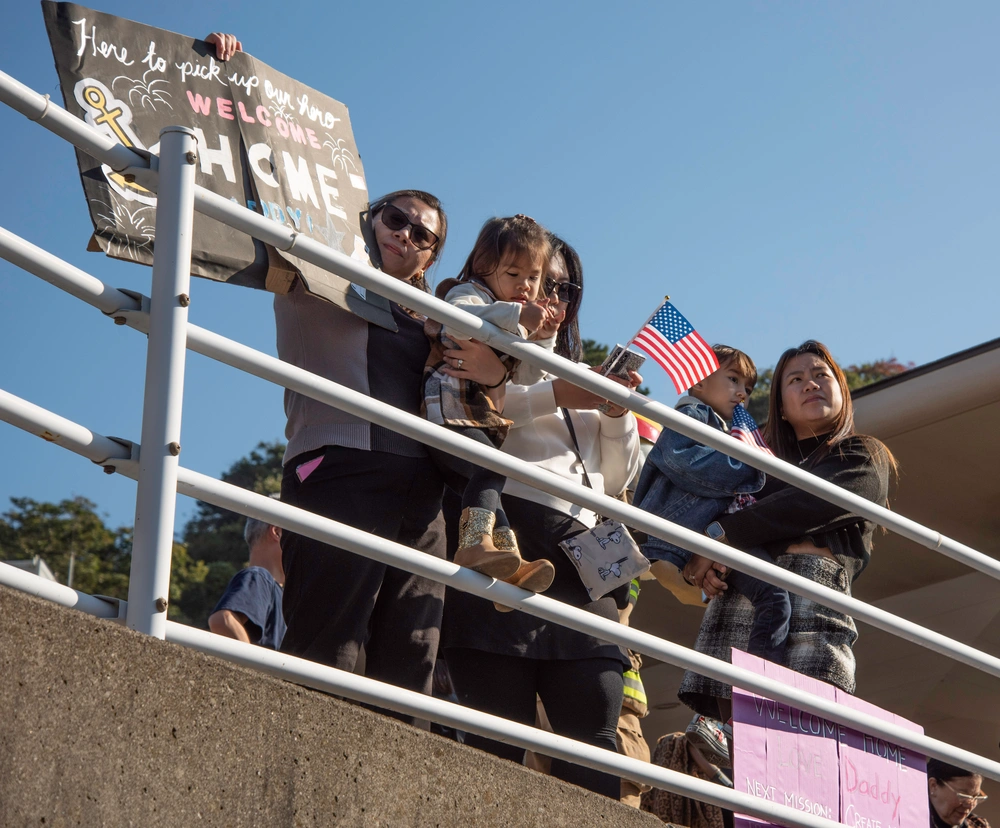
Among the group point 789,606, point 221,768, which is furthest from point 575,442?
point 221,768

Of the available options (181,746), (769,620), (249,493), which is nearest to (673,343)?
(769,620)

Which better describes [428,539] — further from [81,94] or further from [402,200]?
[81,94]

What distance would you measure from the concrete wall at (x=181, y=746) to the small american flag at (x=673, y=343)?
2007 millimetres

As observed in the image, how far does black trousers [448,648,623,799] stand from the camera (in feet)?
9.45

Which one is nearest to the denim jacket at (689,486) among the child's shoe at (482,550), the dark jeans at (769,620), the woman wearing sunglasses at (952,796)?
the dark jeans at (769,620)

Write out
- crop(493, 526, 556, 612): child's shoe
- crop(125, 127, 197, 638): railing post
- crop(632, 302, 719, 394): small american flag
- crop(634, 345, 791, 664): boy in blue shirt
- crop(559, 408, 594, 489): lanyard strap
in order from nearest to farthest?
crop(125, 127, 197, 638): railing post, crop(493, 526, 556, 612): child's shoe, crop(559, 408, 594, 489): lanyard strap, crop(634, 345, 791, 664): boy in blue shirt, crop(632, 302, 719, 394): small american flag

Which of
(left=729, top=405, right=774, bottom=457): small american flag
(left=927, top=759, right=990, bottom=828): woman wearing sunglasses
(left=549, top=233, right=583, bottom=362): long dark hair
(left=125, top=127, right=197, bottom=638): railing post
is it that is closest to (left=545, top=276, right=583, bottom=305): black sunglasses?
(left=549, top=233, right=583, bottom=362): long dark hair

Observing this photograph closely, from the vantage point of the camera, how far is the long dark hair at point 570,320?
3619 millimetres

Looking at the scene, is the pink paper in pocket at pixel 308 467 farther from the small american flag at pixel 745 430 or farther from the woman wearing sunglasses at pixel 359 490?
the small american flag at pixel 745 430

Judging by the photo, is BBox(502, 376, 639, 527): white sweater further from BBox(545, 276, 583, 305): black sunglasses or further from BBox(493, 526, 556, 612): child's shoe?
BBox(493, 526, 556, 612): child's shoe

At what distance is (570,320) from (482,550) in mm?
1304

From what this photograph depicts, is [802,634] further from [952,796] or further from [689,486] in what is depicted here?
[952,796]

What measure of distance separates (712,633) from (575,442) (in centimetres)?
83

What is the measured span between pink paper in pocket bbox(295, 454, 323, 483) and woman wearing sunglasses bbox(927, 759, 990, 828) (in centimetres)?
372
